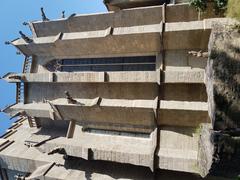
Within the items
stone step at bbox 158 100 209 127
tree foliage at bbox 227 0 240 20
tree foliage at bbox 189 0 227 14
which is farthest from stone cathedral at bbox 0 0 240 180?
tree foliage at bbox 227 0 240 20

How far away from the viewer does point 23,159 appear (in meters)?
16.3

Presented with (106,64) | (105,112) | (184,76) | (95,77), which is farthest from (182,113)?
(106,64)

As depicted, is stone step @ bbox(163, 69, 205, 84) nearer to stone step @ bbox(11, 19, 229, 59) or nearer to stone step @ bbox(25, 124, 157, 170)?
stone step @ bbox(11, 19, 229, 59)

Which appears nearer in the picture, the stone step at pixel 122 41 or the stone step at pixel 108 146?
the stone step at pixel 108 146

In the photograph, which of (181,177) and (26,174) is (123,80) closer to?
(181,177)

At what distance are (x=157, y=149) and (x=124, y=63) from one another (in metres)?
4.98

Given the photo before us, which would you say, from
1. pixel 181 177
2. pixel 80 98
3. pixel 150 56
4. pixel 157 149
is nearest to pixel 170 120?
pixel 157 149

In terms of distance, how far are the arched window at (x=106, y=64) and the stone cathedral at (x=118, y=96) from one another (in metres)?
0.05

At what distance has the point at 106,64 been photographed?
53.1 ft

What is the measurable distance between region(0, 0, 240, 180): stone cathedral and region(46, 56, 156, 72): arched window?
53 mm

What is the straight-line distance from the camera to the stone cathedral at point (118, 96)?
1274cm

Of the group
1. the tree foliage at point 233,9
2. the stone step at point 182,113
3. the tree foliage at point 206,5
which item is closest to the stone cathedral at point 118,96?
the stone step at point 182,113

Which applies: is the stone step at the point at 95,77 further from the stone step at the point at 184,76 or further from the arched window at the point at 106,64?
the arched window at the point at 106,64

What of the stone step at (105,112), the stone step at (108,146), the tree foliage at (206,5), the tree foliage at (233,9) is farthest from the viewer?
the stone step at (105,112)
